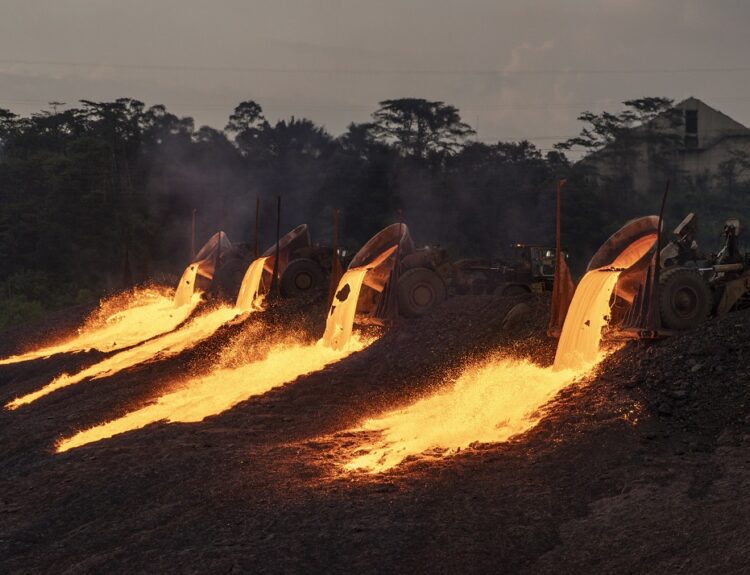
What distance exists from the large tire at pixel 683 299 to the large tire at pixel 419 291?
9.22m

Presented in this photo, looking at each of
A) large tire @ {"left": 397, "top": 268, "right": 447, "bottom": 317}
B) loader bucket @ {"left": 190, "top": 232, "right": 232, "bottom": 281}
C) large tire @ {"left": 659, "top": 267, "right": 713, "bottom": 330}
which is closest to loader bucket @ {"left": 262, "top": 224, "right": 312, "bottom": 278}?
loader bucket @ {"left": 190, "top": 232, "right": 232, "bottom": 281}

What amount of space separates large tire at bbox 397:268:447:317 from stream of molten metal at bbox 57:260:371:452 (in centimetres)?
133

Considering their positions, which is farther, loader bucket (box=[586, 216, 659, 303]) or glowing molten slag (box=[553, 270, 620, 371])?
loader bucket (box=[586, 216, 659, 303])

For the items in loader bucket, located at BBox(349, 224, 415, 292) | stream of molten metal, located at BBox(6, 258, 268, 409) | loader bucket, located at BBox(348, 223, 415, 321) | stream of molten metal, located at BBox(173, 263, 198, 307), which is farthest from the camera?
stream of molten metal, located at BBox(173, 263, 198, 307)

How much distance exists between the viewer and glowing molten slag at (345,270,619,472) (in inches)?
598

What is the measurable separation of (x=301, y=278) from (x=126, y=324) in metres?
11.1

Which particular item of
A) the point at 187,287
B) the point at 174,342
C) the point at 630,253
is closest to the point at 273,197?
the point at 187,287

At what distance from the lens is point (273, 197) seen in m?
76.9

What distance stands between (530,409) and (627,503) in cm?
466

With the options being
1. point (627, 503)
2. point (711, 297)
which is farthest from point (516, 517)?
point (711, 297)

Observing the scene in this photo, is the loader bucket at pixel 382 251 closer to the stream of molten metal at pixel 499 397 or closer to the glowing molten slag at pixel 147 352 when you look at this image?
the glowing molten slag at pixel 147 352

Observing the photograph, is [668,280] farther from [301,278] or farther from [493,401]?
[301,278]

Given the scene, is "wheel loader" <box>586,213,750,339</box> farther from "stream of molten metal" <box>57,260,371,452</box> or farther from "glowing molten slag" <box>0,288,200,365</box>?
"glowing molten slag" <box>0,288,200,365</box>

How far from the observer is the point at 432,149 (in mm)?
81062
